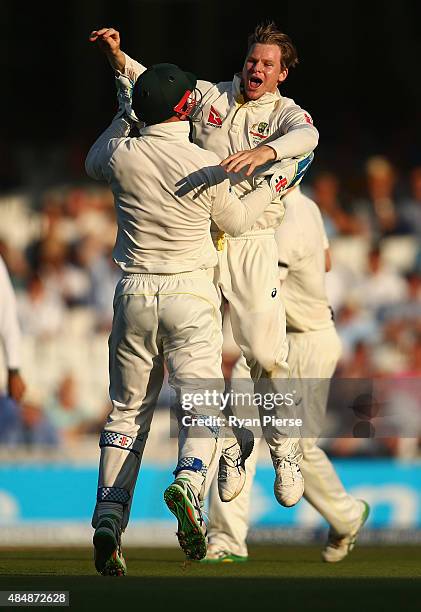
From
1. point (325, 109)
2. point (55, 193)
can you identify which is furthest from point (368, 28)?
point (55, 193)

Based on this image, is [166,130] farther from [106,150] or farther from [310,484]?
[310,484]

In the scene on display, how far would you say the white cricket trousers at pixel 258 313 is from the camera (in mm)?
7914

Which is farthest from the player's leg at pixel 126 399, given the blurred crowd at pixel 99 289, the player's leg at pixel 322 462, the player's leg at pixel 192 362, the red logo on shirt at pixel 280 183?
the blurred crowd at pixel 99 289

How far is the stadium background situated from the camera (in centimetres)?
1262

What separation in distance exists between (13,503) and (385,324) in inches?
166

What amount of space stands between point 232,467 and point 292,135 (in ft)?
6.08

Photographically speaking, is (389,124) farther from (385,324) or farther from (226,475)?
(226,475)

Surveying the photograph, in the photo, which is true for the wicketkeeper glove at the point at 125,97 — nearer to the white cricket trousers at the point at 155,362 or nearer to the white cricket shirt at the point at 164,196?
the white cricket shirt at the point at 164,196

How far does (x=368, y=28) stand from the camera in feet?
58.9

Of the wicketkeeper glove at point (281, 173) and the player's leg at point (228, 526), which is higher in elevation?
the wicketkeeper glove at point (281, 173)

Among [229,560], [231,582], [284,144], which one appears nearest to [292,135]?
[284,144]

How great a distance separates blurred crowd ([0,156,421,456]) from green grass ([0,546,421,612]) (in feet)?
12.8

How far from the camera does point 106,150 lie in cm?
722

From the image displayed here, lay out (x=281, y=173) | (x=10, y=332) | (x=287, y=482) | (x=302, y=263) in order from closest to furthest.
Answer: (x=281, y=173) → (x=287, y=482) → (x=302, y=263) → (x=10, y=332)
